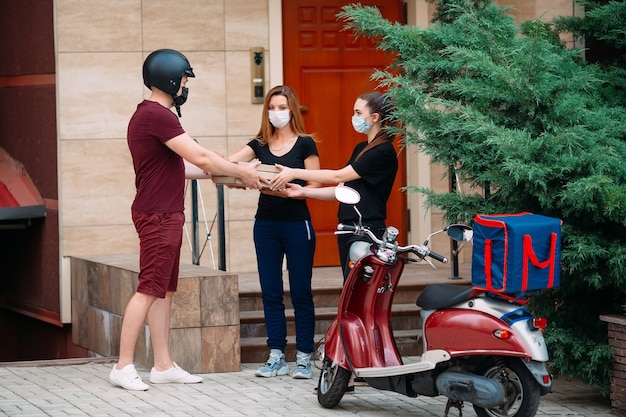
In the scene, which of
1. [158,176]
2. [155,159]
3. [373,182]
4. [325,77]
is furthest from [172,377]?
[325,77]

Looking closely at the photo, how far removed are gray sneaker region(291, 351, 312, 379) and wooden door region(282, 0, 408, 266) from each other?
331 cm

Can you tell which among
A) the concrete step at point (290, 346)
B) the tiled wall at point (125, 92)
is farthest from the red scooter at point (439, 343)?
the tiled wall at point (125, 92)

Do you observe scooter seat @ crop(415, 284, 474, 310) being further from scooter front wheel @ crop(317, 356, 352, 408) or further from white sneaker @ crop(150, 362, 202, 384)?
white sneaker @ crop(150, 362, 202, 384)

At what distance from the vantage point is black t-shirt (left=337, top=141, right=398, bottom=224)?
23.8ft

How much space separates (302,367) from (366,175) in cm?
141

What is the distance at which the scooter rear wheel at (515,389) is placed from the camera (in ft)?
19.7

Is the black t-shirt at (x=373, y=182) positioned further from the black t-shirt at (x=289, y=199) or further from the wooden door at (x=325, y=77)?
the wooden door at (x=325, y=77)

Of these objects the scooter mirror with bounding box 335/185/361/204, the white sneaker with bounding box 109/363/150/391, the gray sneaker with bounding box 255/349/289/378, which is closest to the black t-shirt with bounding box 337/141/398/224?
the scooter mirror with bounding box 335/185/361/204

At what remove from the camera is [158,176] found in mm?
7445

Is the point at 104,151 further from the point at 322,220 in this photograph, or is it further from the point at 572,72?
the point at 572,72

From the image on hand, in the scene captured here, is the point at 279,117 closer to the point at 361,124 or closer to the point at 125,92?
the point at 361,124

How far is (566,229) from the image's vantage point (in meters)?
6.87

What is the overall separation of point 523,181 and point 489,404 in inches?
58.7

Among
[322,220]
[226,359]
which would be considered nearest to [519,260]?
[226,359]
